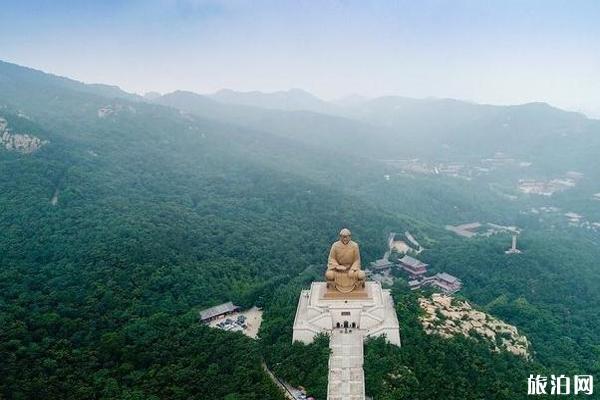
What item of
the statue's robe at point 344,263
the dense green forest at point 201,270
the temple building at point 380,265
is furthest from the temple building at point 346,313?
the temple building at point 380,265

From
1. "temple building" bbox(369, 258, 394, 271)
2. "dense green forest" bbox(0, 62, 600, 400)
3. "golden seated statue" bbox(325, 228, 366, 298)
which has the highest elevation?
"golden seated statue" bbox(325, 228, 366, 298)

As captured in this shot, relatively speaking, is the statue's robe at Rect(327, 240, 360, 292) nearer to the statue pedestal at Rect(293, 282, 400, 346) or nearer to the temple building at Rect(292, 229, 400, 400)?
the temple building at Rect(292, 229, 400, 400)

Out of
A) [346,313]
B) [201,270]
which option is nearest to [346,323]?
[346,313]

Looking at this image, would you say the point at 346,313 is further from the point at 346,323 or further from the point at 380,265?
the point at 380,265

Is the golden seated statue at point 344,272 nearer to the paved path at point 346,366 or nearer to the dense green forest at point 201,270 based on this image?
the paved path at point 346,366

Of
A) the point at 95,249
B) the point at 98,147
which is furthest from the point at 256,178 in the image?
the point at 95,249

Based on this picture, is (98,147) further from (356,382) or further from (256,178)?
(356,382)

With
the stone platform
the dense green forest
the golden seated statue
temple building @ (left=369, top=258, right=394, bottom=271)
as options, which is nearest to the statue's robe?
the golden seated statue
